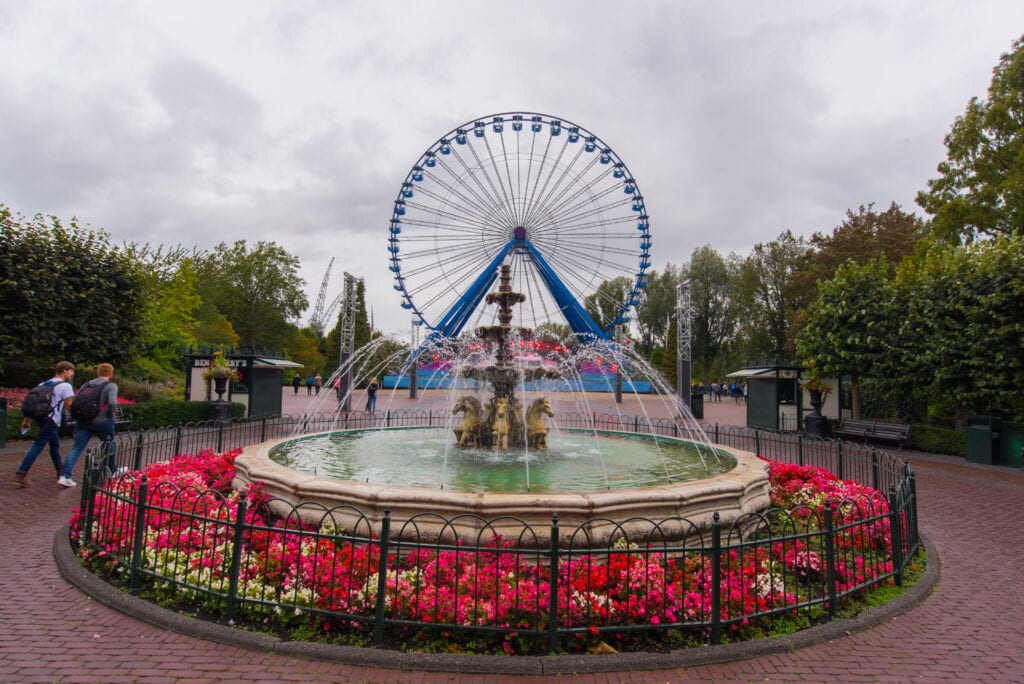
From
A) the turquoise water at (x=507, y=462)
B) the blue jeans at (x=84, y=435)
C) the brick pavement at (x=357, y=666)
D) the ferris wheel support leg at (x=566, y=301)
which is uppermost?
the ferris wheel support leg at (x=566, y=301)

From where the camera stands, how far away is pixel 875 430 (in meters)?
16.4

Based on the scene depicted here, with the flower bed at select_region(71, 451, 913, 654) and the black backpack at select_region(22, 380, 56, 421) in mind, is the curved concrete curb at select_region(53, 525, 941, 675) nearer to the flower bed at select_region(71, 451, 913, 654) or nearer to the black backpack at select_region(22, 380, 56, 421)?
the flower bed at select_region(71, 451, 913, 654)

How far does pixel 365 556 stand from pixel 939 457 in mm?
15585

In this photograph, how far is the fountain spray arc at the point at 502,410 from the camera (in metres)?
9.83

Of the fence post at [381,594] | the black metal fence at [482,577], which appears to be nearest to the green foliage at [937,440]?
the black metal fence at [482,577]

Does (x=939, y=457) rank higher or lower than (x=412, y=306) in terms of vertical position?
lower

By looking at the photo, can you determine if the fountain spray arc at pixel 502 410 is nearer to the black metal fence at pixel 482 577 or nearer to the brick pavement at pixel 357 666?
the black metal fence at pixel 482 577

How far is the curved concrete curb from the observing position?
147 inches

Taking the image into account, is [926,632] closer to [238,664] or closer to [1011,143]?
[238,664]

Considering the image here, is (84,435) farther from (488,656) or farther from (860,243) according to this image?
(860,243)

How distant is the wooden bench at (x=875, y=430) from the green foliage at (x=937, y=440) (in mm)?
256

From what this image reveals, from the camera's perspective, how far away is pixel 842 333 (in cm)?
1773

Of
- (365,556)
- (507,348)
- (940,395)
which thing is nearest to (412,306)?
(507,348)

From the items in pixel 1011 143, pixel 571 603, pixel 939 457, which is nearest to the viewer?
pixel 571 603
